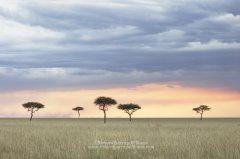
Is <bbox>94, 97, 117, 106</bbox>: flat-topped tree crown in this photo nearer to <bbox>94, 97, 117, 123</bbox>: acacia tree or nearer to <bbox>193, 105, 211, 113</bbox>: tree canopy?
<bbox>94, 97, 117, 123</bbox>: acacia tree

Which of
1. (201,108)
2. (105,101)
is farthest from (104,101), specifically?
(201,108)

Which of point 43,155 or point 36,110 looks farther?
point 36,110

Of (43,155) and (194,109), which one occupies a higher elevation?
(194,109)

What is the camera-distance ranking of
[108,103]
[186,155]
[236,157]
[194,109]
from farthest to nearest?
[194,109] < [108,103] < [186,155] < [236,157]

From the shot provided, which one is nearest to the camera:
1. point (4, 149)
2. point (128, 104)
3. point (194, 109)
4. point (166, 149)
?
point (166, 149)

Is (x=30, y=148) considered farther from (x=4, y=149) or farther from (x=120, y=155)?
(x=120, y=155)

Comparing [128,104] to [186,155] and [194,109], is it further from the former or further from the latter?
[186,155]

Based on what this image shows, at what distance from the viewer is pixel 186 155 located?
1477 centimetres

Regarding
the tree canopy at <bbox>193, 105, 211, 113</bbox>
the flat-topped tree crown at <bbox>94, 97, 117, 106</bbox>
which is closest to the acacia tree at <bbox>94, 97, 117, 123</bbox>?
the flat-topped tree crown at <bbox>94, 97, 117, 106</bbox>

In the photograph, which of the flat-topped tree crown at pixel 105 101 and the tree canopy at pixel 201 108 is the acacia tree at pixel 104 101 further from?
the tree canopy at pixel 201 108

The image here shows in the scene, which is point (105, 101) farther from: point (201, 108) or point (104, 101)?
point (201, 108)

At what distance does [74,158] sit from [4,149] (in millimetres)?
5187

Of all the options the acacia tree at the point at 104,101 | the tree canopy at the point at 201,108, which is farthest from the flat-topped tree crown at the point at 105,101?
the tree canopy at the point at 201,108

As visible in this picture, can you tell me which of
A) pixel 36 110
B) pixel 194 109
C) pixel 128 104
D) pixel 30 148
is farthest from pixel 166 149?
pixel 194 109
